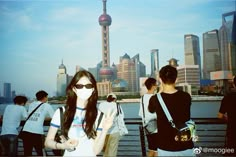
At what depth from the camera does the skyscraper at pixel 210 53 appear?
496 centimetres

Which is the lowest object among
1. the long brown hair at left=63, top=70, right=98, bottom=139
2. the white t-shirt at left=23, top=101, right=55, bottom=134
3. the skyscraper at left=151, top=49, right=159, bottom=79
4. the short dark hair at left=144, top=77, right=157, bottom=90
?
the white t-shirt at left=23, top=101, right=55, bottom=134

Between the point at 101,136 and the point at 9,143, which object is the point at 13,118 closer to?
the point at 9,143

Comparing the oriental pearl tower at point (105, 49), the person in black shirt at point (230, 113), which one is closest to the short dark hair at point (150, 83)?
the person in black shirt at point (230, 113)

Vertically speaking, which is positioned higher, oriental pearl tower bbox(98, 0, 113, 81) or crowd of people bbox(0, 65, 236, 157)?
oriental pearl tower bbox(98, 0, 113, 81)

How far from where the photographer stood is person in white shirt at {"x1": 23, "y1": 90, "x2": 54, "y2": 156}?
293cm

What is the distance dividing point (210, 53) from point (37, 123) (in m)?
3.77

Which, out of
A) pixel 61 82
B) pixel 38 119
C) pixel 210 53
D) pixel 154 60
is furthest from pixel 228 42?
pixel 38 119

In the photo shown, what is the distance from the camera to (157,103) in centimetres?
193


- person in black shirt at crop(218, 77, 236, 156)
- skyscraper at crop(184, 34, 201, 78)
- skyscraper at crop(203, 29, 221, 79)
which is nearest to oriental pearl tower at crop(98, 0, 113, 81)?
skyscraper at crop(184, 34, 201, 78)

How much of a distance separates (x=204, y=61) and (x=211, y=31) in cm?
71

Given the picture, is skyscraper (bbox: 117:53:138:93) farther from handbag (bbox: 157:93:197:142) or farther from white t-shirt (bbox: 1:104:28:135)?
handbag (bbox: 157:93:197:142)

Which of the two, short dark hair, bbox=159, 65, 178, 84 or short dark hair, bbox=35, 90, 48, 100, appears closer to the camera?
short dark hair, bbox=159, 65, 178, 84

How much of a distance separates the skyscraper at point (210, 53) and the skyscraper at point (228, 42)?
0.13 metres

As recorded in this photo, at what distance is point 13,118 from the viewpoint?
2973mm
